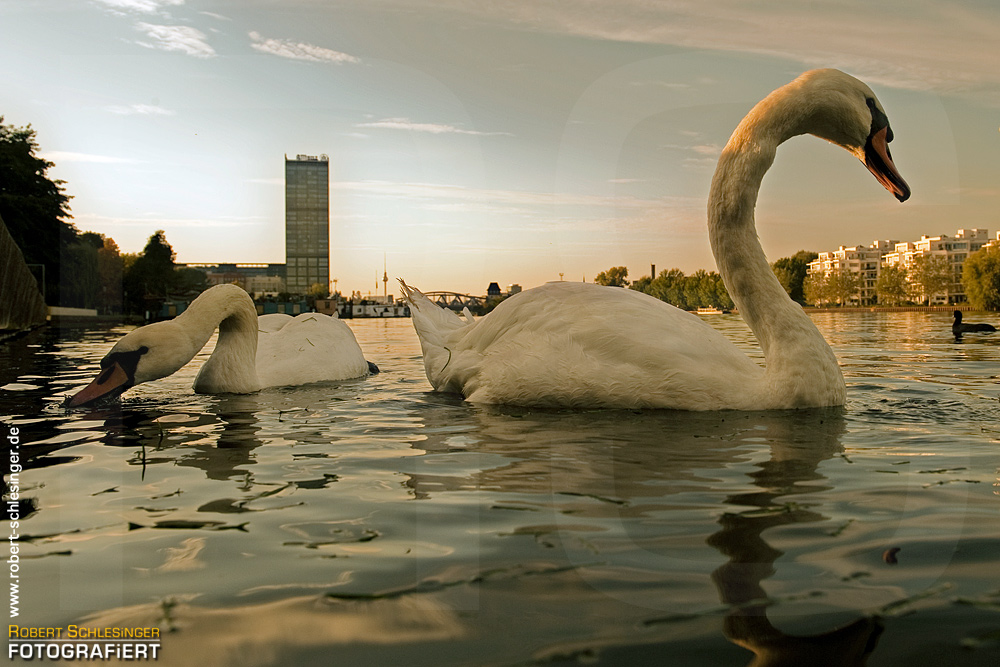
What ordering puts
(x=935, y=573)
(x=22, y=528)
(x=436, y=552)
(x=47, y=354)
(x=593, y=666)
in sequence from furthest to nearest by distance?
(x=47, y=354), (x=22, y=528), (x=436, y=552), (x=935, y=573), (x=593, y=666)

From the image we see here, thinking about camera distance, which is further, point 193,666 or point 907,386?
point 907,386

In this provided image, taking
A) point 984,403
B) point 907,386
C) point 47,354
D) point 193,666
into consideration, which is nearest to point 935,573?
point 193,666

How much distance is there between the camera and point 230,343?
25.7 ft

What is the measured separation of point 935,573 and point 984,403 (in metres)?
4.73

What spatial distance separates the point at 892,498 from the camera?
3.55 meters

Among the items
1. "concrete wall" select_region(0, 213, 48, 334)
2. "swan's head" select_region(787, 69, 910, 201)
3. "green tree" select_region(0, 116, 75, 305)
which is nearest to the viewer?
"swan's head" select_region(787, 69, 910, 201)

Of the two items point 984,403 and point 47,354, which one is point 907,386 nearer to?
point 984,403

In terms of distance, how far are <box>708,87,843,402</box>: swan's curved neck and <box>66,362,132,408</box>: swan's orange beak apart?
485 centimetres

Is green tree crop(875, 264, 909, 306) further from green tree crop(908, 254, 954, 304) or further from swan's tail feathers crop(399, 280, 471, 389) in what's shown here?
swan's tail feathers crop(399, 280, 471, 389)

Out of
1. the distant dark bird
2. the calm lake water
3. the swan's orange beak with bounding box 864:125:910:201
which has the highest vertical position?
the swan's orange beak with bounding box 864:125:910:201

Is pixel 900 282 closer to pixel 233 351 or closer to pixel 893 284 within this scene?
pixel 893 284

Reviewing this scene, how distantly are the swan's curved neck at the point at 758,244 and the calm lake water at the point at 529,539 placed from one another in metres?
0.48

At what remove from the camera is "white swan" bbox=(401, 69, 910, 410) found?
18.9 ft

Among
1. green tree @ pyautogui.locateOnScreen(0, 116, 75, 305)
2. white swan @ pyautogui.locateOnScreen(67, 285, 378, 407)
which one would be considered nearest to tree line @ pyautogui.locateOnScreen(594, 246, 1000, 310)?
white swan @ pyautogui.locateOnScreen(67, 285, 378, 407)
